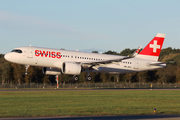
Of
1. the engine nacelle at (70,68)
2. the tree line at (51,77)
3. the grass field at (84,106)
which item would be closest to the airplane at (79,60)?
the engine nacelle at (70,68)

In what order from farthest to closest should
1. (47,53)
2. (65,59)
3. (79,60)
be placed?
(79,60) → (65,59) → (47,53)

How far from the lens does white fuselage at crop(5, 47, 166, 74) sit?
1873 inches

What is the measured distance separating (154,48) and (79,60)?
54.8ft

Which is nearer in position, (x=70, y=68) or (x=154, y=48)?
(x=70, y=68)

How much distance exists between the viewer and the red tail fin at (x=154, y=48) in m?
57.7

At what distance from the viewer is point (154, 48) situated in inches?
2292

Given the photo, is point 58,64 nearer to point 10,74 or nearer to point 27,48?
point 27,48

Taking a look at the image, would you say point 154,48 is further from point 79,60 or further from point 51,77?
point 51,77

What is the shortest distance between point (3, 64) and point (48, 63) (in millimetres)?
51865

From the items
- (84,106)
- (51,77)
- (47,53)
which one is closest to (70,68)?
(47,53)

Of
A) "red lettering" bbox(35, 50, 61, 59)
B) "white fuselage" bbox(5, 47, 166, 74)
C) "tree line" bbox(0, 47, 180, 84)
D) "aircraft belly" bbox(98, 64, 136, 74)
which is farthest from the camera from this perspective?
"tree line" bbox(0, 47, 180, 84)

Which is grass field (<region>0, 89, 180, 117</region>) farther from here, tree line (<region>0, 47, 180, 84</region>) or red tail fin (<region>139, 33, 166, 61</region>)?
tree line (<region>0, 47, 180, 84</region>)

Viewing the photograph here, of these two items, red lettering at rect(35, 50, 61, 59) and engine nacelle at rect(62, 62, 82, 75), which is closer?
red lettering at rect(35, 50, 61, 59)

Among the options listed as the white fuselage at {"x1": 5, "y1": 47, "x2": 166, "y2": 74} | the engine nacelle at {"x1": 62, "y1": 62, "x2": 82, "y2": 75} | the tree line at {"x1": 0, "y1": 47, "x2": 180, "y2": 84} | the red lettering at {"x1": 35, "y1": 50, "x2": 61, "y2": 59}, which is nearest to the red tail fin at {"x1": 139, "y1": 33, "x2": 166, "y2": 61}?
the white fuselage at {"x1": 5, "y1": 47, "x2": 166, "y2": 74}
